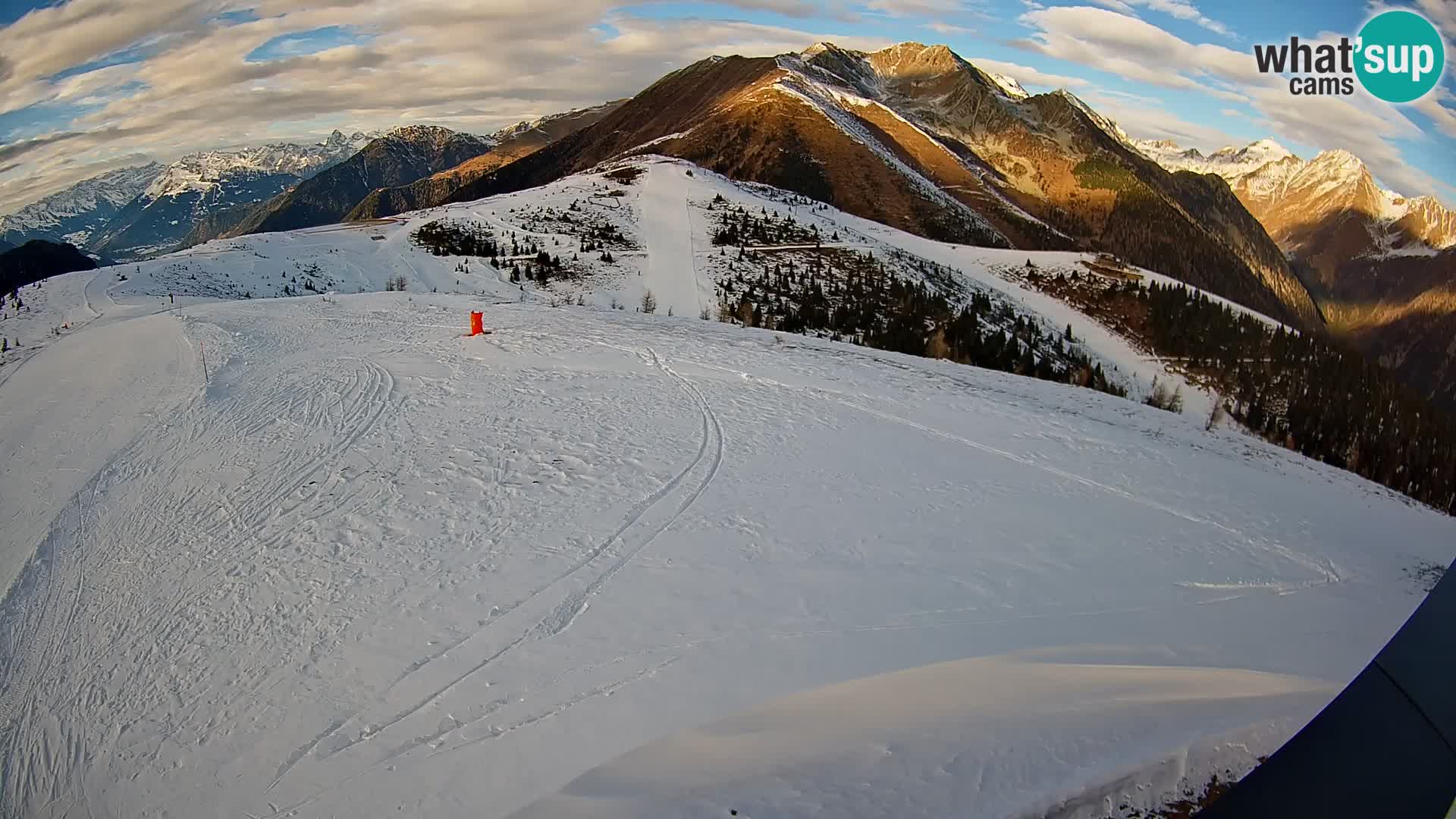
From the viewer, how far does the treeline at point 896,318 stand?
20266mm

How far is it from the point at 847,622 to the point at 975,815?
1.82 m

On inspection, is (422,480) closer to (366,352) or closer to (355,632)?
(355,632)

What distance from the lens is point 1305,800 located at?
216cm

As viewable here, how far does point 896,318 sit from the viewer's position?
23.7 m

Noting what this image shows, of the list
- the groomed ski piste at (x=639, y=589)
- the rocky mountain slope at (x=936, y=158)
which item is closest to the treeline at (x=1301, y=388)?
the groomed ski piste at (x=639, y=589)

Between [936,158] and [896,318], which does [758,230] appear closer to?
[896,318]

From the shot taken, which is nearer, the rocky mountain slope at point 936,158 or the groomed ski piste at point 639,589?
the groomed ski piste at point 639,589

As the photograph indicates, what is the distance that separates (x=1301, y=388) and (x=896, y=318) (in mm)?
11339

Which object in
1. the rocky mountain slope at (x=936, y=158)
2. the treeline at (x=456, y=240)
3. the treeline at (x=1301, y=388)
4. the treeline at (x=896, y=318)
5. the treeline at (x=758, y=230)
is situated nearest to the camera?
the treeline at (x=1301, y=388)

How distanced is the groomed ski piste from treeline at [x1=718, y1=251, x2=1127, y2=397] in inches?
364

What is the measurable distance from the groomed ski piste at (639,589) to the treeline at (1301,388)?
90 centimetres

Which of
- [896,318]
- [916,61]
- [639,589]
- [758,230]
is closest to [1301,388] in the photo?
[896,318]

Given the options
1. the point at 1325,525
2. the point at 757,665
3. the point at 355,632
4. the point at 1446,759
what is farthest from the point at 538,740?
the point at 1325,525

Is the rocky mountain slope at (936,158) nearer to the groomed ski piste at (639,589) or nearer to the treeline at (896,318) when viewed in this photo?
the treeline at (896,318)
